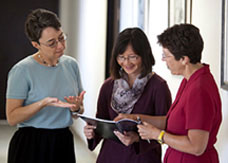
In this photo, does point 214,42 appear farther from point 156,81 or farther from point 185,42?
point 185,42

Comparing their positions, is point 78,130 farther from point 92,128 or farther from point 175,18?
point 92,128

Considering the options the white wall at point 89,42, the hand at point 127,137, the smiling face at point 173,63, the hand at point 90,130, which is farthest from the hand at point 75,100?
the white wall at point 89,42

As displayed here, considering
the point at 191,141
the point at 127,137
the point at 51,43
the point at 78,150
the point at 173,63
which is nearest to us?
the point at 191,141

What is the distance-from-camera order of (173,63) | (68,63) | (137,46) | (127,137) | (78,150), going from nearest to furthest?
(173,63) < (127,137) < (137,46) < (68,63) < (78,150)

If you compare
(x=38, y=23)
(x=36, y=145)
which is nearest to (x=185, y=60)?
(x=38, y=23)

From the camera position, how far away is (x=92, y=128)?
1883 millimetres

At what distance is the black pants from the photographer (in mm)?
1936

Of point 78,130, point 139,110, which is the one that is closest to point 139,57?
point 139,110

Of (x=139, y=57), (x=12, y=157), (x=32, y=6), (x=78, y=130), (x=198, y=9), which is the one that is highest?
(x=32, y=6)

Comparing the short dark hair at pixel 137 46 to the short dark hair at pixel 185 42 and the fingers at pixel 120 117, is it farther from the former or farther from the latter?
the short dark hair at pixel 185 42

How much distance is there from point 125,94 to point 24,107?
0.53m

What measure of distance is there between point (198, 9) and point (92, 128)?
39.6 inches

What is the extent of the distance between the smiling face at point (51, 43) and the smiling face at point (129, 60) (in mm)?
348

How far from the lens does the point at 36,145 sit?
6.41 ft
